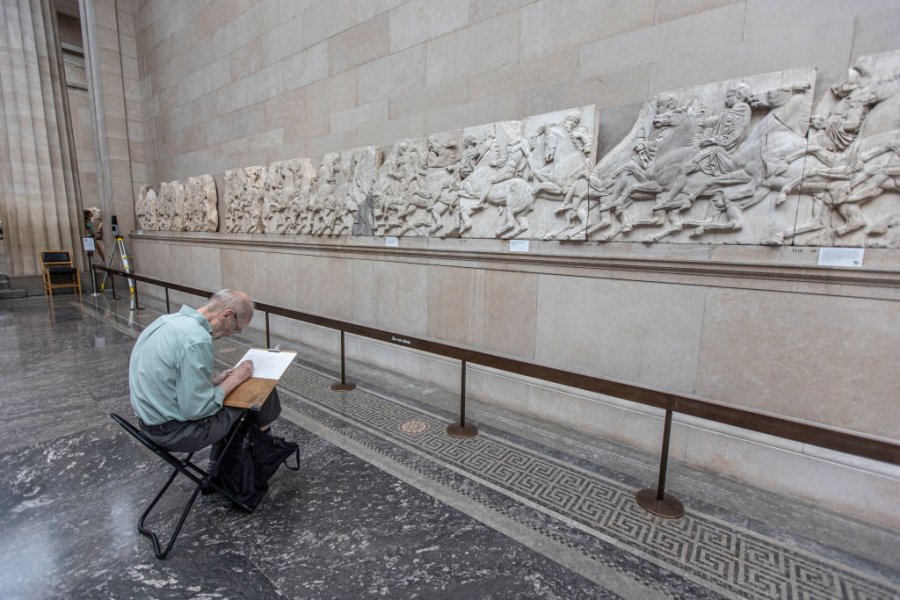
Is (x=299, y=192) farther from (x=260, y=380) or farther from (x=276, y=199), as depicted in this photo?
(x=260, y=380)

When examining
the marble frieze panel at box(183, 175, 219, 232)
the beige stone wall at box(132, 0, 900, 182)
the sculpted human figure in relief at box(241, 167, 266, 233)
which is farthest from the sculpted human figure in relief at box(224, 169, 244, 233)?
the marble frieze panel at box(183, 175, 219, 232)

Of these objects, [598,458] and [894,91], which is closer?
[894,91]

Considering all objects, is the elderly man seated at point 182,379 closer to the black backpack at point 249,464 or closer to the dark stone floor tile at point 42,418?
the black backpack at point 249,464

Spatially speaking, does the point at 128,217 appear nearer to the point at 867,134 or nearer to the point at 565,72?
the point at 565,72

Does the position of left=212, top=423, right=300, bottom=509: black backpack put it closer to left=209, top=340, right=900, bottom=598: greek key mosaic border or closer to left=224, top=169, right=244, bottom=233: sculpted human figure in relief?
left=209, top=340, right=900, bottom=598: greek key mosaic border

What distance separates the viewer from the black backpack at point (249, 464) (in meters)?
2.37

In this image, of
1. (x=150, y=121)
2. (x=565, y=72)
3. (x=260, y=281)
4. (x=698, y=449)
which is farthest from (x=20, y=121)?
(x=698, y=449)

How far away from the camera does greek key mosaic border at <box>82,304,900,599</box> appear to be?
2.04 meters

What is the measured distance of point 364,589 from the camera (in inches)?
76.5

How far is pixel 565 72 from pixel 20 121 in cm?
1332

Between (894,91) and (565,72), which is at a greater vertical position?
(565,72)

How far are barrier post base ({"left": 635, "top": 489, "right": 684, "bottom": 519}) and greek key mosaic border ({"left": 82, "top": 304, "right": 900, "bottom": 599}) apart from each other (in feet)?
0.13

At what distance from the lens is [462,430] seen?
3.51 metres

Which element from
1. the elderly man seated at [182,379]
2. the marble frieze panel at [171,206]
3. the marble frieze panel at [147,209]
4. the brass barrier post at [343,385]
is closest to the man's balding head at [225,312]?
the elderly man seated at [182,379]
